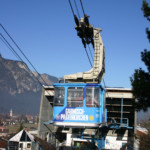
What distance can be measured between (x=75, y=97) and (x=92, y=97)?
840 millimetres

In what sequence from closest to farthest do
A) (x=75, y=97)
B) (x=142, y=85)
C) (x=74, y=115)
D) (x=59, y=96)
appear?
(x=142, y=85), (x=74, y=115), (x=75, y=97), (x=59, y=96)

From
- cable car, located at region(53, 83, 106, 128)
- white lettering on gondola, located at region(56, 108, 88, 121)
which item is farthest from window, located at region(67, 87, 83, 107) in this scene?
white lettering on gondola, located at region(56, 108, 88, 121)

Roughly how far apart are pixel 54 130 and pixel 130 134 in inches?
264

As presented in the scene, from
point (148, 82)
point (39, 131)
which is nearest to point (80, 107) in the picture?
point (148, 82)

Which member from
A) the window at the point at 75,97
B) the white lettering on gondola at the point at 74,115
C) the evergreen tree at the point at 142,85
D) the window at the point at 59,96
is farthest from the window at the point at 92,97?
the evergreen tree at the point at 142,85

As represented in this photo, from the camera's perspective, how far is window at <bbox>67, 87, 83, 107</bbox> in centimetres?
1182

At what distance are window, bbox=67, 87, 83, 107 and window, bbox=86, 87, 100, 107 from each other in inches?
13.2

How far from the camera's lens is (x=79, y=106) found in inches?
461

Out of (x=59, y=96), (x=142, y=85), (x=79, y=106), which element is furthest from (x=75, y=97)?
(x=142, y=85)

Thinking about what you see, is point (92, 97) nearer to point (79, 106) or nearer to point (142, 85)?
point (79, 106)

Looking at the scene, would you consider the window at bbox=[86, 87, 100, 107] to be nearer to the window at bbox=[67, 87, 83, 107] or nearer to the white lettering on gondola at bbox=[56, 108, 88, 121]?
the window at bbox=[67, 87, 83, 107]

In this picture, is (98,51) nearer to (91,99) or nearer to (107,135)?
(91,99)

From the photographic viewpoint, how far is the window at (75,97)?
38.8 feet

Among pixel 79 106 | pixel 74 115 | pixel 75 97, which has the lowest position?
pixel 74 115
